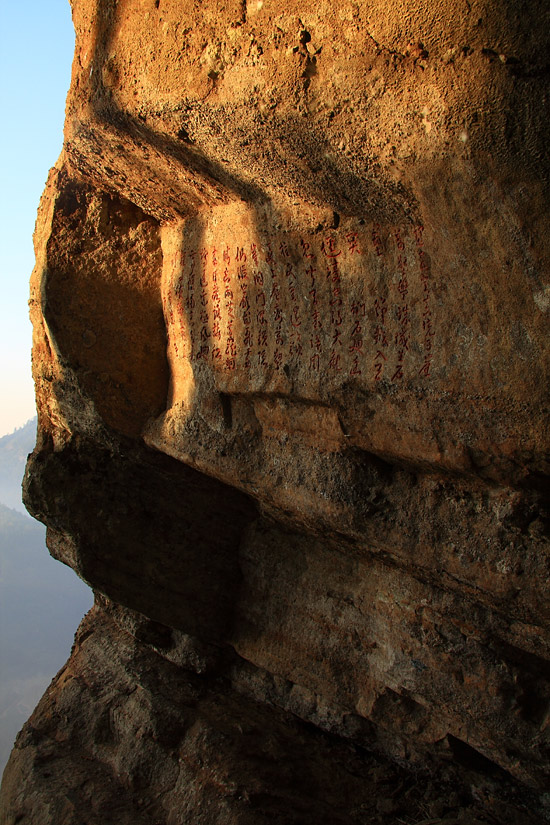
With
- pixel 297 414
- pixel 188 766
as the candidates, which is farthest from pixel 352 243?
pixel 188 766

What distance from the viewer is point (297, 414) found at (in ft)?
9.45

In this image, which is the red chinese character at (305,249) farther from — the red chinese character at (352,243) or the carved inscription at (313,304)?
the red chinese character at (352,243)

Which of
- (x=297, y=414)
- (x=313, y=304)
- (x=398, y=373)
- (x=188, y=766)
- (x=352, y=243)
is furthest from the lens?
(x=188, y=766)

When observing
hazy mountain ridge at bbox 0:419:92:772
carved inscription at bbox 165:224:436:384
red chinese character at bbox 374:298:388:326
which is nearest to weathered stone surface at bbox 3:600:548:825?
carved inscription at bbox 165:224:436:384

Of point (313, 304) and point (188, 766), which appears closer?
point (313, 304)

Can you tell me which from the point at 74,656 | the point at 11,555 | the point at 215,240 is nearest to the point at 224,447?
the point at 215,240

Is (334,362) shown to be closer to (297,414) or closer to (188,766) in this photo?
(297,414)

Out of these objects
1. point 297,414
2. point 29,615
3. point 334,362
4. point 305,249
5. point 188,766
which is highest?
point 305,249

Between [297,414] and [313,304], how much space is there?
49 centimetres

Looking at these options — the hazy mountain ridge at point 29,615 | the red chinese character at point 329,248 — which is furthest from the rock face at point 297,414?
A: the hazy mountain ridge at point 29,615

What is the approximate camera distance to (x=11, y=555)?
1730 inches

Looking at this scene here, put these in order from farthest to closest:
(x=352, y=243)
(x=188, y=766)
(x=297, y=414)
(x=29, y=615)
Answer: (x=29, y=615), (x=188, y=766), (x=297, y=414), (x=352, y=243)

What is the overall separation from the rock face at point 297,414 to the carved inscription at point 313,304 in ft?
0.04

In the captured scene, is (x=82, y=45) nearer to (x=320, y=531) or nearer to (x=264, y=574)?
(x=320, y=531)
